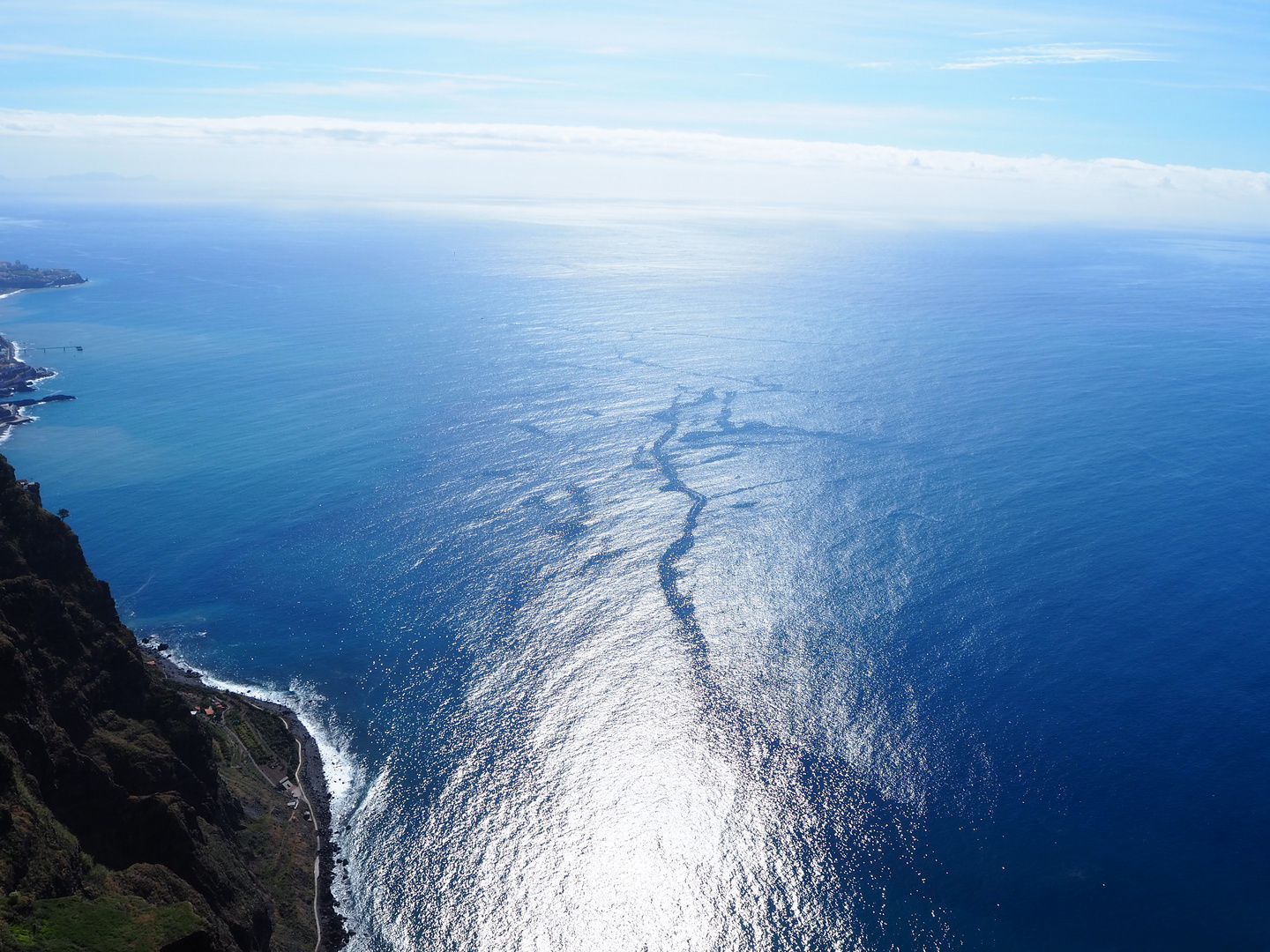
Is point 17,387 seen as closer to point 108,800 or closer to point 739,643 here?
point 108,800

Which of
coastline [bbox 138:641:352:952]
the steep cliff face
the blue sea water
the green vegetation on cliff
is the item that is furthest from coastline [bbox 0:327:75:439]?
the steep cliff face

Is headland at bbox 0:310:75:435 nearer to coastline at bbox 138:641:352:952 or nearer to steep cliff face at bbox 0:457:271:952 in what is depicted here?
coastline at bbox 138:641:352:952

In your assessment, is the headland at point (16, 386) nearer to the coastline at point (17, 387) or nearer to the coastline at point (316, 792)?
the coastline at point (17, 387)

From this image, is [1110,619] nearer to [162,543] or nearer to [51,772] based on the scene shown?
[51,772]

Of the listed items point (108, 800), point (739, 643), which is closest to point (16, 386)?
point (108, 800)

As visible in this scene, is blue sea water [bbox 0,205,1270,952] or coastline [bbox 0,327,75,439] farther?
coastline [bbox 0,327,75,439]
